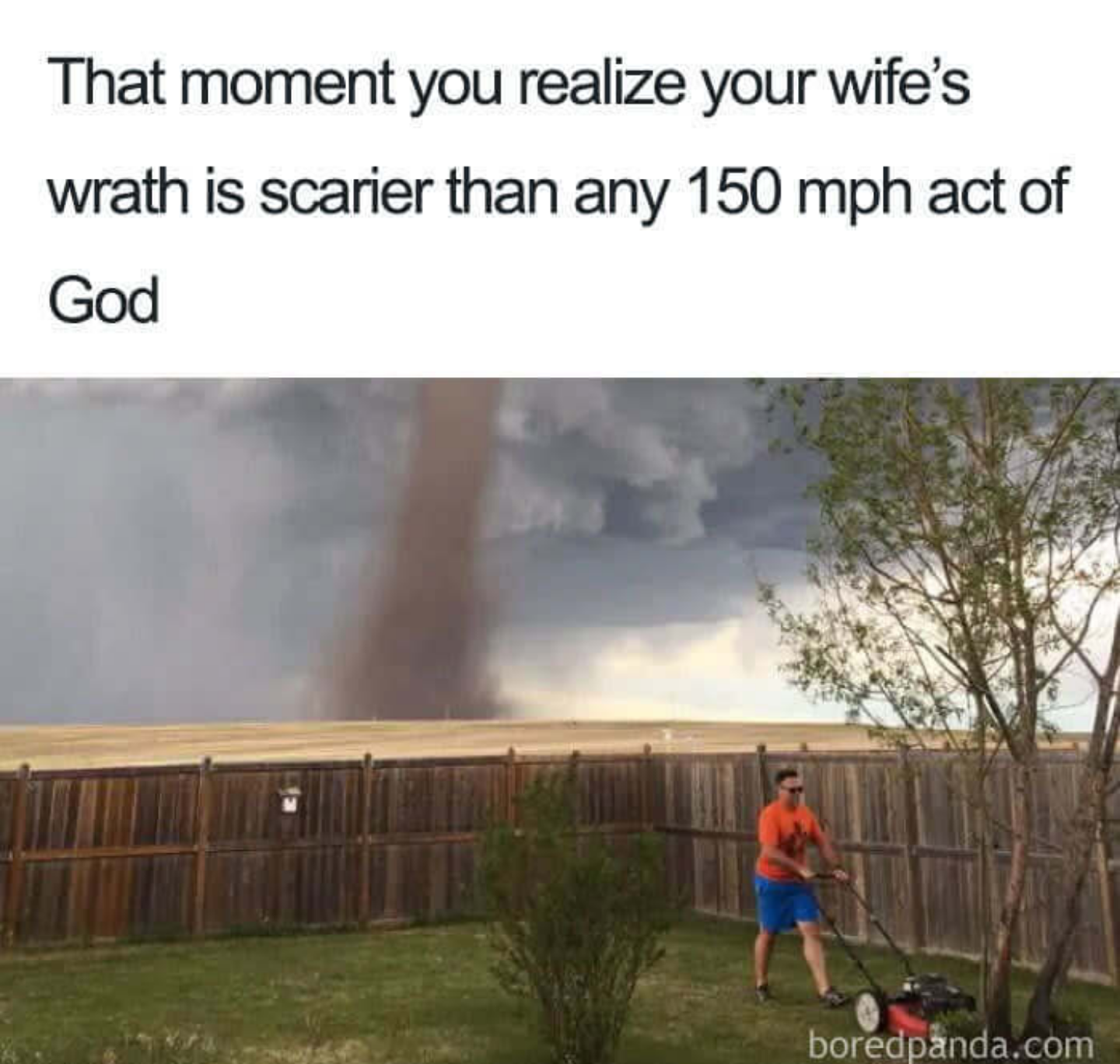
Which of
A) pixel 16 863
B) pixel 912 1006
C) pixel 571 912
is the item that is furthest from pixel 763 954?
pixel 16 863

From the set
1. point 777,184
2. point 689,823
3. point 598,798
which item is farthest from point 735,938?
point 777,184

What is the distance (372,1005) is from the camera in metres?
8.91

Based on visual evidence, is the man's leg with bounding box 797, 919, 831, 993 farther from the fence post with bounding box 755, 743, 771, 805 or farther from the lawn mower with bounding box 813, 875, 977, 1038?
the fence post with bounding box 755, 743, 771, 805

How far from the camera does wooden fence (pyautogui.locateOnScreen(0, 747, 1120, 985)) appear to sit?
11430 mm

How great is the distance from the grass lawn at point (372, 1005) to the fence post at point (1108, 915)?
0.25m

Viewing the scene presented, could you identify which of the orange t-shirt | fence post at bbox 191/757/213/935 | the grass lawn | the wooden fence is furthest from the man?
fence post at bbox 191/757/213/935

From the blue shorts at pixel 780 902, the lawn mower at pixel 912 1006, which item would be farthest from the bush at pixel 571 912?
the blue shorts at pixel 780 902

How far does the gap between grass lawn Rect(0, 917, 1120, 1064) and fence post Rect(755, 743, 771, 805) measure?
1710 mm

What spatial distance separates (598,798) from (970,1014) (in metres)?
8.55

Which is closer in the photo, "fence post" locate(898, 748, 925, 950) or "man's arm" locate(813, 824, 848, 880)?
"man's arm" locate(813, 824, 848, 880)

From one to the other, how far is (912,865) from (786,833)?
11.5ft

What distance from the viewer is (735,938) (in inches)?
483
